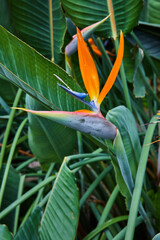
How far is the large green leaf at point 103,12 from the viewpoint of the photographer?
73 cm

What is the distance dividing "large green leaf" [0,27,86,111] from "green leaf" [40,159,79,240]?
0.51ft

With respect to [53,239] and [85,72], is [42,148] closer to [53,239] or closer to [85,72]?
[53,239]

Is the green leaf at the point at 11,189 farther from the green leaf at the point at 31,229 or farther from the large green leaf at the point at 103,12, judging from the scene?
the large green leaf at the point at 103,12

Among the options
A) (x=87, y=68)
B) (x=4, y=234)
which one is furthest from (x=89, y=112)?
(x=4, y=234)

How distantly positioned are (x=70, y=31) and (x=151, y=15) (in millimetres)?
358

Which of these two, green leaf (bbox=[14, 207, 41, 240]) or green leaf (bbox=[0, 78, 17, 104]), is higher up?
green leaf (bbox=[0, 78, 17, 104])

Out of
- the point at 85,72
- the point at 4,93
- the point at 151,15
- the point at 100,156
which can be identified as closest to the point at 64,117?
the point at 85,72

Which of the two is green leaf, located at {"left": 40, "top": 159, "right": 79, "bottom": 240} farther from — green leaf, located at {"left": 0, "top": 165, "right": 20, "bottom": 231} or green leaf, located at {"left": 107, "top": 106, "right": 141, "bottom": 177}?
green leaf, located at {"left": 0, "top": 165, "right": 20, "bottom": 231}

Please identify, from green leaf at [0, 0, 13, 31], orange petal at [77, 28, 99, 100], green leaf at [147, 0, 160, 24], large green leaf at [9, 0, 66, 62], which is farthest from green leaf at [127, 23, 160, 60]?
orange petal at [77, 28, 99, 100]

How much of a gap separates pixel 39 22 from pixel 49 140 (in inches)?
13.6

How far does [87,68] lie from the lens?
15.9 inches

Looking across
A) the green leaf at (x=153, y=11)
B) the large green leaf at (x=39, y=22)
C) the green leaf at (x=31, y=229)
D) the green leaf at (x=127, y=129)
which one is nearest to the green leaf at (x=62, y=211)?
the green leaf at (x=31, y=229)

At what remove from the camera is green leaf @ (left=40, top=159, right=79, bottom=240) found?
519 millimetres

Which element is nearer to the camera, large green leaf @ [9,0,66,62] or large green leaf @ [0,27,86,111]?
large green leaf @ [0,27,86,111]
